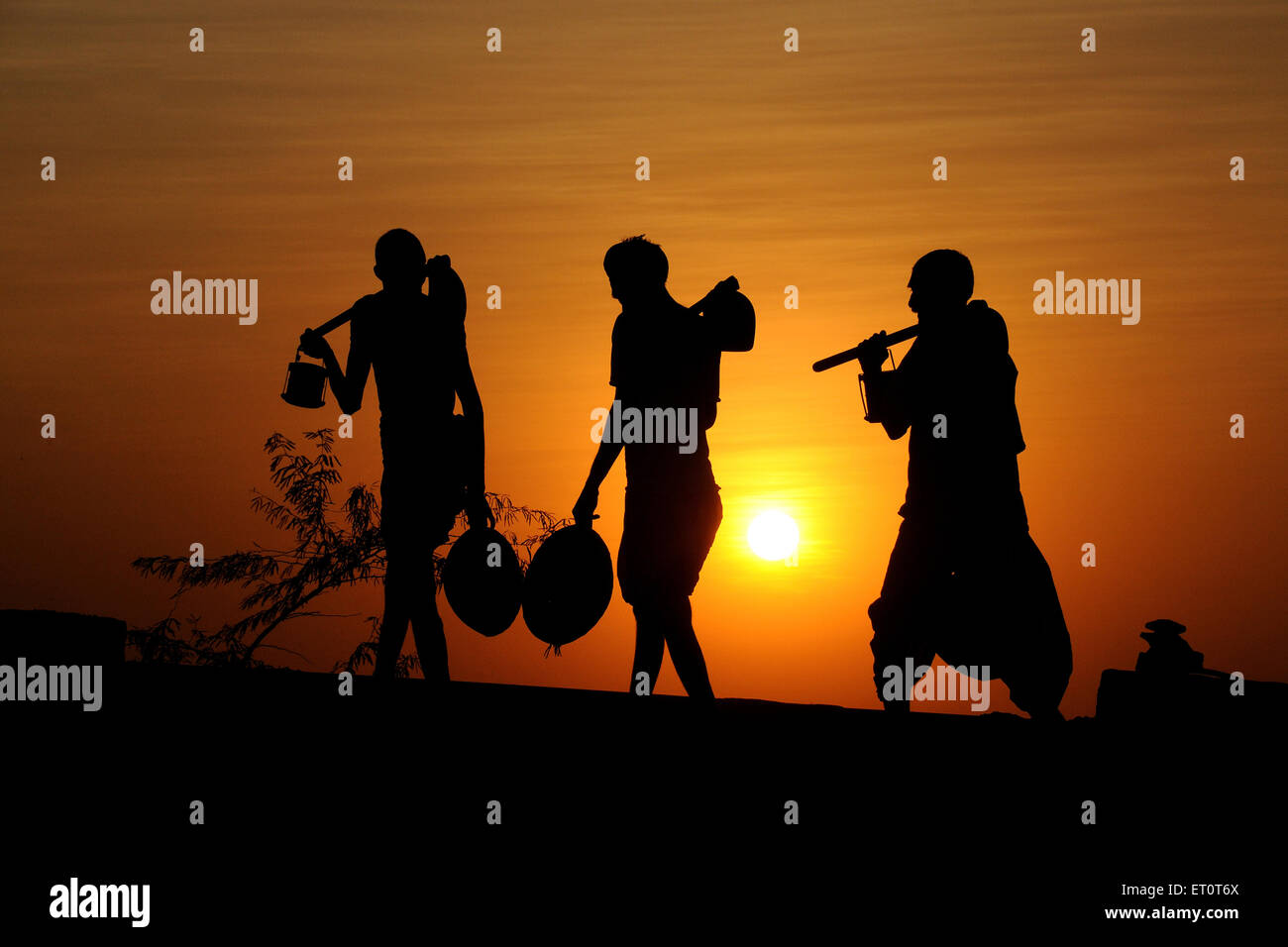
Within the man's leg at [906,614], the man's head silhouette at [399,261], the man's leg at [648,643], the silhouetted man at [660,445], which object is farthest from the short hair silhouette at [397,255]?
the man's leg at [906,614]

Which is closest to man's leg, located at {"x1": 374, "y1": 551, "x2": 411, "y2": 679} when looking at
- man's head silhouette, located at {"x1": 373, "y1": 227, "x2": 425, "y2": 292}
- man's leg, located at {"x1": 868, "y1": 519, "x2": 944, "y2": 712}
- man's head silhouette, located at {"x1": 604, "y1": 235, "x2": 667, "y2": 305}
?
man's head silhouette, located at {"x1": 373, "y1": 227, "x2": 425, "y2": 292}

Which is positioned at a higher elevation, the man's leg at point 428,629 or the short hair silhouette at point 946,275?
the short hair silhouette at point 946,275

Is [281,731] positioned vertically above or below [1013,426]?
below

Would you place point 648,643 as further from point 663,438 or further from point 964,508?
point 964,508

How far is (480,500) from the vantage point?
773 cm

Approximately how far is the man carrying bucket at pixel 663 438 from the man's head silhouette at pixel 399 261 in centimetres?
91

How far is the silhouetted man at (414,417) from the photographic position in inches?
292

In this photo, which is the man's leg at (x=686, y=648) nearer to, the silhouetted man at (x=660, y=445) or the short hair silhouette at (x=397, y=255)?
the silhouetted man at (x=660, y=445)

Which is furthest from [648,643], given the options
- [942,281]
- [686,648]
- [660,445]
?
[942,281]

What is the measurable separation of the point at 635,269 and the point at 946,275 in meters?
1.28
